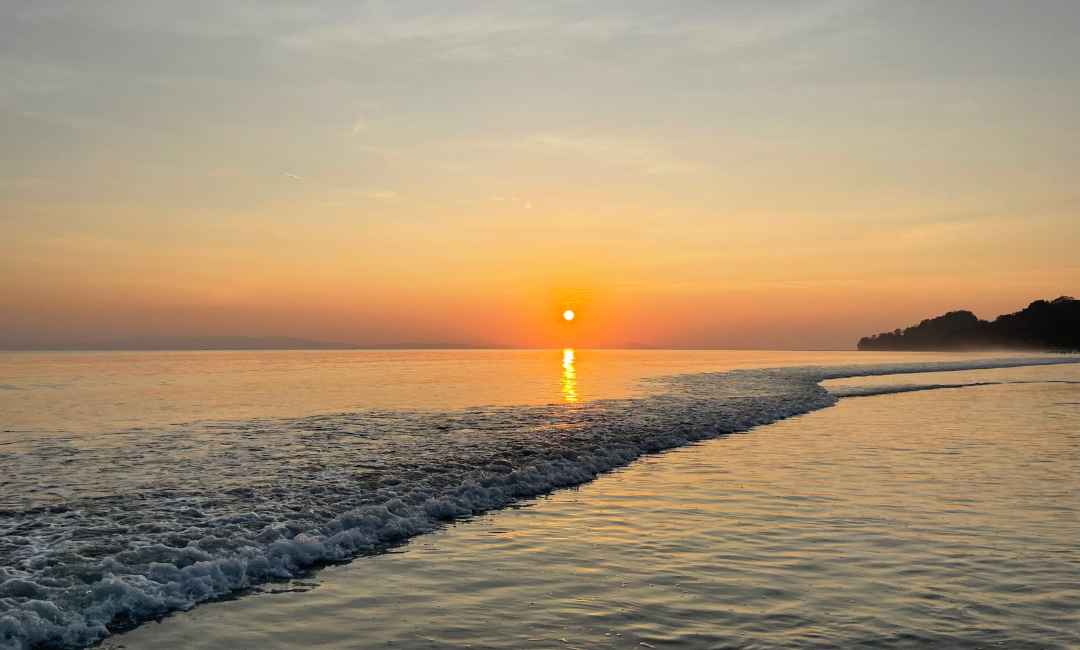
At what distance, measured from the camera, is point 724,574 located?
40.6 ft

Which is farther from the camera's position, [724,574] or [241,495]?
[241,495]

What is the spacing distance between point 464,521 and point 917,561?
9.63m

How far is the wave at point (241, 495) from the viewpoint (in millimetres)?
12188

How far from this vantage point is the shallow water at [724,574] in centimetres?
984

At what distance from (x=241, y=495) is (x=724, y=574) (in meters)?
13.0

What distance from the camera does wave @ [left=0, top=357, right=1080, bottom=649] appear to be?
12.2 m

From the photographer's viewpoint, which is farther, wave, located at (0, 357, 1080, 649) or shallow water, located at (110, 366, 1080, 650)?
wave, located at (0, 357, 1080, 649)

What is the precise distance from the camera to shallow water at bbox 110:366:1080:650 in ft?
32.3

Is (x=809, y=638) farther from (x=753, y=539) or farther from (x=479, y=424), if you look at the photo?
(x=479, y=424)

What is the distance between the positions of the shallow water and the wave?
1.24 meters

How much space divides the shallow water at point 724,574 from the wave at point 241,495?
124 centimetres

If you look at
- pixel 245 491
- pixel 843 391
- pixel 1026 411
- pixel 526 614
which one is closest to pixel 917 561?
pixel 526 614

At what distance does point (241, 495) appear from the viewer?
19688mm

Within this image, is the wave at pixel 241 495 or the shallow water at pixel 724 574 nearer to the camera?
the shallow water at pixel 724 574
